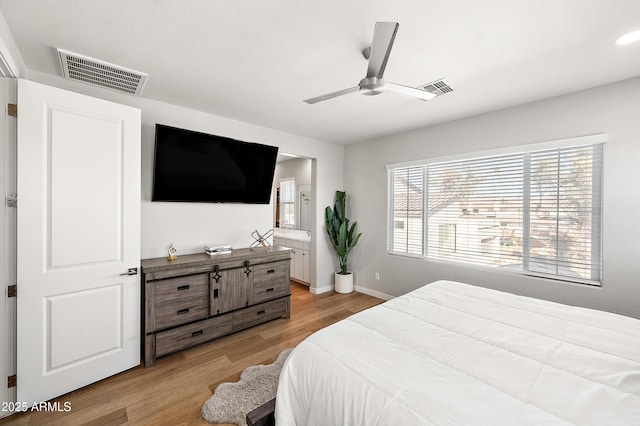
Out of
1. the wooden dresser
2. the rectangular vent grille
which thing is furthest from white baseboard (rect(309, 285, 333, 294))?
the rectangular vent grille

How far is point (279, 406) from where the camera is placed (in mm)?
1271

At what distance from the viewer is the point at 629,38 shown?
1.78 meters

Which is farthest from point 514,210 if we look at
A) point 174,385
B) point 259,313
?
point 174,385

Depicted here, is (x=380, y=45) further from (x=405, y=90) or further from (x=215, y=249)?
(x=215, y=249)

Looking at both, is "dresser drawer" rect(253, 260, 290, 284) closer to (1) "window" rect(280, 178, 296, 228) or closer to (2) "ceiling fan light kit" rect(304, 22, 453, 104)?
(2) "ceiling fan light kit" rect(304, 22, 453, 104)

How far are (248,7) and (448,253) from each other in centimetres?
340

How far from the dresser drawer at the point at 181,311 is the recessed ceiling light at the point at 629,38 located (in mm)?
3908

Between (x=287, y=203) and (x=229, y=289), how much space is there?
132 inches

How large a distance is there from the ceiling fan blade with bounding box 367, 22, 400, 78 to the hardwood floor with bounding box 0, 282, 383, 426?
2.54 metres

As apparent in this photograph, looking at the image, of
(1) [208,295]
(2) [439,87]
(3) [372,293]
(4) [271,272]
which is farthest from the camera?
(3) [372,293]

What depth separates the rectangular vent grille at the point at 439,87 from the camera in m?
2.39

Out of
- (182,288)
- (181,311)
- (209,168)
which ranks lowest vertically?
(181,311)

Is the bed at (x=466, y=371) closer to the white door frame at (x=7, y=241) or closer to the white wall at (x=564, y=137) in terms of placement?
the white wall at (x=564, y=137)

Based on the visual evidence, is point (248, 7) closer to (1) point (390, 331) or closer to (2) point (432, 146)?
(1) point (390, 331)
